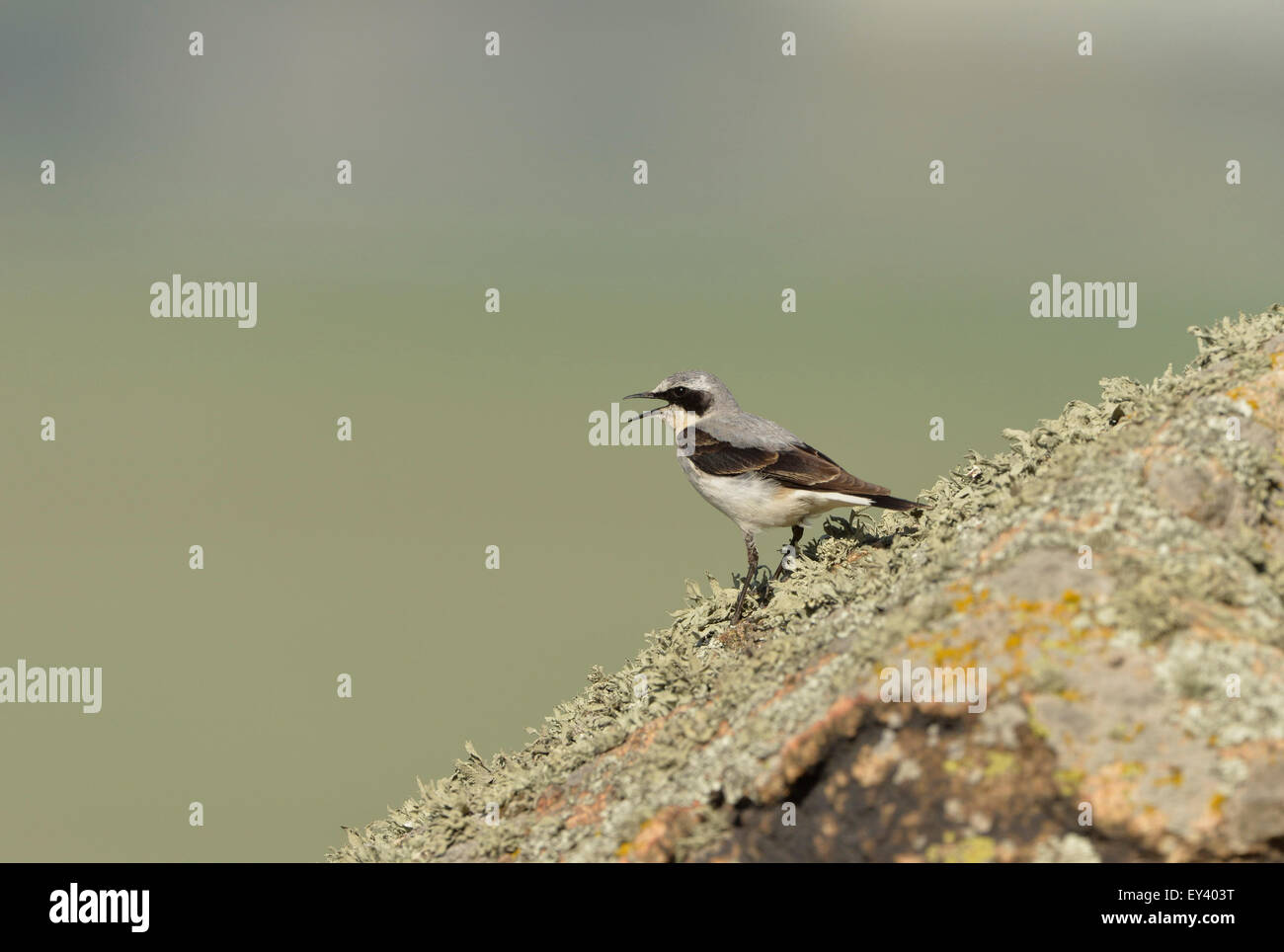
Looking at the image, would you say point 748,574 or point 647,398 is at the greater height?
point 647,398

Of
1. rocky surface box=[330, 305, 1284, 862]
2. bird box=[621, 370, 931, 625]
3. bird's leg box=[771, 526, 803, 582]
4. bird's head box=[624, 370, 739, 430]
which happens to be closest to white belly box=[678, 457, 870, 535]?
bird box=[621, 370, 931, 625]

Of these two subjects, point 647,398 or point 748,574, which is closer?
point 748,574

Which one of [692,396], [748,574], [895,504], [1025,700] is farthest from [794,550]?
[1025,700]

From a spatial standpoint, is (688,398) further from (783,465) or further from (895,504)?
(895,504)

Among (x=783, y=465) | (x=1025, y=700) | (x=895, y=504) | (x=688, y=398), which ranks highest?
(x=688, y=398)

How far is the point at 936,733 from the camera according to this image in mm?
5250

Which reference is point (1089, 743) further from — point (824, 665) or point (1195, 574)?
point (824, 665)

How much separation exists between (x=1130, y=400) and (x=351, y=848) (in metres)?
7.00

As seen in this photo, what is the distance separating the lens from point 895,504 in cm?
908

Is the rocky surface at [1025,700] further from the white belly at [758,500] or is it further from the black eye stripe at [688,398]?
the black eye stripe at [688,398]

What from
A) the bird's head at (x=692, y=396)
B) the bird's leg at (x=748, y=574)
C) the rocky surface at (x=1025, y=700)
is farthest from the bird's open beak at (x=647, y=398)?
the rocky surface at (x=1025, y=700)

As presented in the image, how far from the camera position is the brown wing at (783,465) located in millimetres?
9672

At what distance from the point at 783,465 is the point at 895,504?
1.47m
